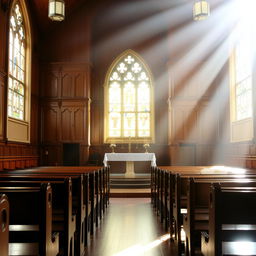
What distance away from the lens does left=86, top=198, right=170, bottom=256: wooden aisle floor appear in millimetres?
3848

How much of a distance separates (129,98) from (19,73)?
175 inches

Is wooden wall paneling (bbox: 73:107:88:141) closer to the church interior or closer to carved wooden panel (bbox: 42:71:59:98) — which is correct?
the church interior

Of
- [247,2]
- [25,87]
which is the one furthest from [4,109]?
[247,2]

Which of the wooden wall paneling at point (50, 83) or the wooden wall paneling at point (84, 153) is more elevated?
the wooden wall paneling at point (50, 83)

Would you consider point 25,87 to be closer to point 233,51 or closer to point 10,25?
point 10,25

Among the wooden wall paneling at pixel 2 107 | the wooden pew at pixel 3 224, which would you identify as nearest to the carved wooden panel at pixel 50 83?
the wooden wall paneling at pixel 2 107

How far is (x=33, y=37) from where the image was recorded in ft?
38.0

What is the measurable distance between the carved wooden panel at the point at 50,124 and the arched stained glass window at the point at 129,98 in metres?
2.04

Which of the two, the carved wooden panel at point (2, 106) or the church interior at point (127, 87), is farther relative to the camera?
the church interior at point (127, 87)

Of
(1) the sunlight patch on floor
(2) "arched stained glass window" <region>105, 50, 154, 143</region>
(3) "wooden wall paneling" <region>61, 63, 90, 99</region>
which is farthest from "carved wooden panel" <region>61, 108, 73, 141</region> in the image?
(1) the sunlight patch on floor

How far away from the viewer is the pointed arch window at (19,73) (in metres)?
9.77

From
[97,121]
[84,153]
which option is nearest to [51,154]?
[84,153]

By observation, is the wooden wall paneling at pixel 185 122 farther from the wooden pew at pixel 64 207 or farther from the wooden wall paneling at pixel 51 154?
the wooden pew at pixel 64 207

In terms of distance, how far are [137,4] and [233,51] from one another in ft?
14.5
